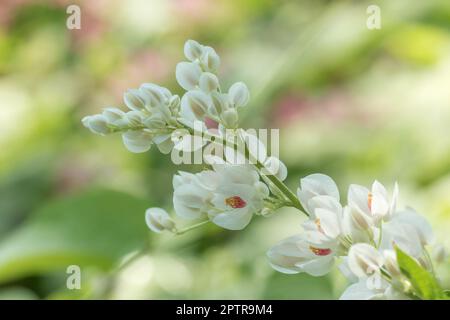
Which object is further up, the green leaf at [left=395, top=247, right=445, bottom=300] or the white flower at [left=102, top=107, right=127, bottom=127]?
the white flower at [left=102, top=107, right=127, bottom=127]

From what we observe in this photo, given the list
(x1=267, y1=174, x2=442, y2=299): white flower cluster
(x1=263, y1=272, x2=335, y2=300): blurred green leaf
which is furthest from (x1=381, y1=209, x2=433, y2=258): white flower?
(x1=263, y1=272, x2=335, y2=300): blurred green leaf

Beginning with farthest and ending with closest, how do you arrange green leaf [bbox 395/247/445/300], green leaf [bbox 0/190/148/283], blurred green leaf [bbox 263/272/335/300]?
green leaf [bbox 0/190/148/283] < blurred green leaf [bbox 263/272/335/300] < green leaf [bbox 395/247/445/300]

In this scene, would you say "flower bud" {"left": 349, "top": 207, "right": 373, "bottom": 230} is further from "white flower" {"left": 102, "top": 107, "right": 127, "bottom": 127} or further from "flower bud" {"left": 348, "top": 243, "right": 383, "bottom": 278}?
"white flower" {"left": 102, "top": 107, "right": 127, "bottom": 127}

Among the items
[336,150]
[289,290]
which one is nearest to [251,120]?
[336,150]

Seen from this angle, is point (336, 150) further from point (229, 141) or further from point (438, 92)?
point (229, 141)

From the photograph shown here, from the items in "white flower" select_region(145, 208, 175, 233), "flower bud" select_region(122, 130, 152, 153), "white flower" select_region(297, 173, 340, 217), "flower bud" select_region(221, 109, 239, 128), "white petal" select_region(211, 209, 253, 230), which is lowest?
"white petal" select_region(211, 209, 253, 230)

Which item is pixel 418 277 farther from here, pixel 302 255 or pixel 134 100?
pixel 134 100

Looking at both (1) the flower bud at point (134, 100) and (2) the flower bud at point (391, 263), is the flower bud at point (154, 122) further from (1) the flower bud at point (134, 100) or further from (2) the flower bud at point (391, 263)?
(2) the flower bud at point (391, 263)
